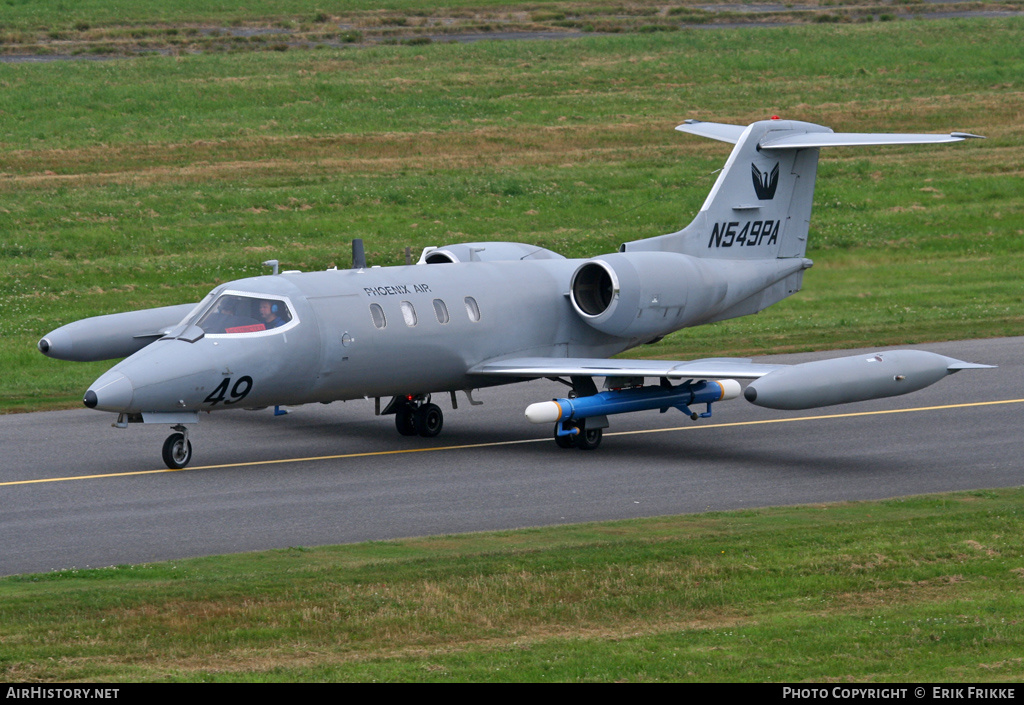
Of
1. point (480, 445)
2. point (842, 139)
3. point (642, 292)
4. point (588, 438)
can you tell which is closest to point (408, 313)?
point (480, 445)

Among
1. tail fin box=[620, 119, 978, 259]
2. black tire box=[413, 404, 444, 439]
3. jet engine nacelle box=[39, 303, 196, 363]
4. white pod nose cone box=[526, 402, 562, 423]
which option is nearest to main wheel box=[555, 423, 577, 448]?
white pod nose cone box=[526, 402, 562, 423]

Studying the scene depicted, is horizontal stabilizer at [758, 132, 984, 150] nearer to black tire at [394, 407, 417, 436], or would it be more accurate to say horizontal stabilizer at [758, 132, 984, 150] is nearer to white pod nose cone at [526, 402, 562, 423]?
white pod nose cone at [526, 402, 562, 423]

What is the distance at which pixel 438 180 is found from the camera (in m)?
46.0

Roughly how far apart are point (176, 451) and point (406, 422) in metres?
3.99

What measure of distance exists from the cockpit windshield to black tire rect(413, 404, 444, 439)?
315cm

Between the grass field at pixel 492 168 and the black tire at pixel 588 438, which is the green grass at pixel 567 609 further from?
Result: the grass field at pixel 492 168

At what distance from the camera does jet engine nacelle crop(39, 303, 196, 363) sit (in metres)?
22.5

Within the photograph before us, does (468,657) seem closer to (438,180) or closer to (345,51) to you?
(438,180)

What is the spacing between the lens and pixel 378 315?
834 inches

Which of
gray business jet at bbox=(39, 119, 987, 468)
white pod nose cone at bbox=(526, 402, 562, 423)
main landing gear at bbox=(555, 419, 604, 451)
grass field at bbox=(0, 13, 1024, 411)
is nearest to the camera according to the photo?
gray business jet at bbox=(39, 119, 987, 468)

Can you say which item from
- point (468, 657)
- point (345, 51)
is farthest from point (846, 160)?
point (468, 657)

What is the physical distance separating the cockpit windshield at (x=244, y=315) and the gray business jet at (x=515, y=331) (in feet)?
0.07

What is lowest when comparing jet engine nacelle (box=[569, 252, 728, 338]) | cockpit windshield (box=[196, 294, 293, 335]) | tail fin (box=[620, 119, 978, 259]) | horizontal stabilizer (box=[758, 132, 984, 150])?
cockpit windshield (box=[196, 294, 293, 335])

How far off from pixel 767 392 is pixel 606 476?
253cm
